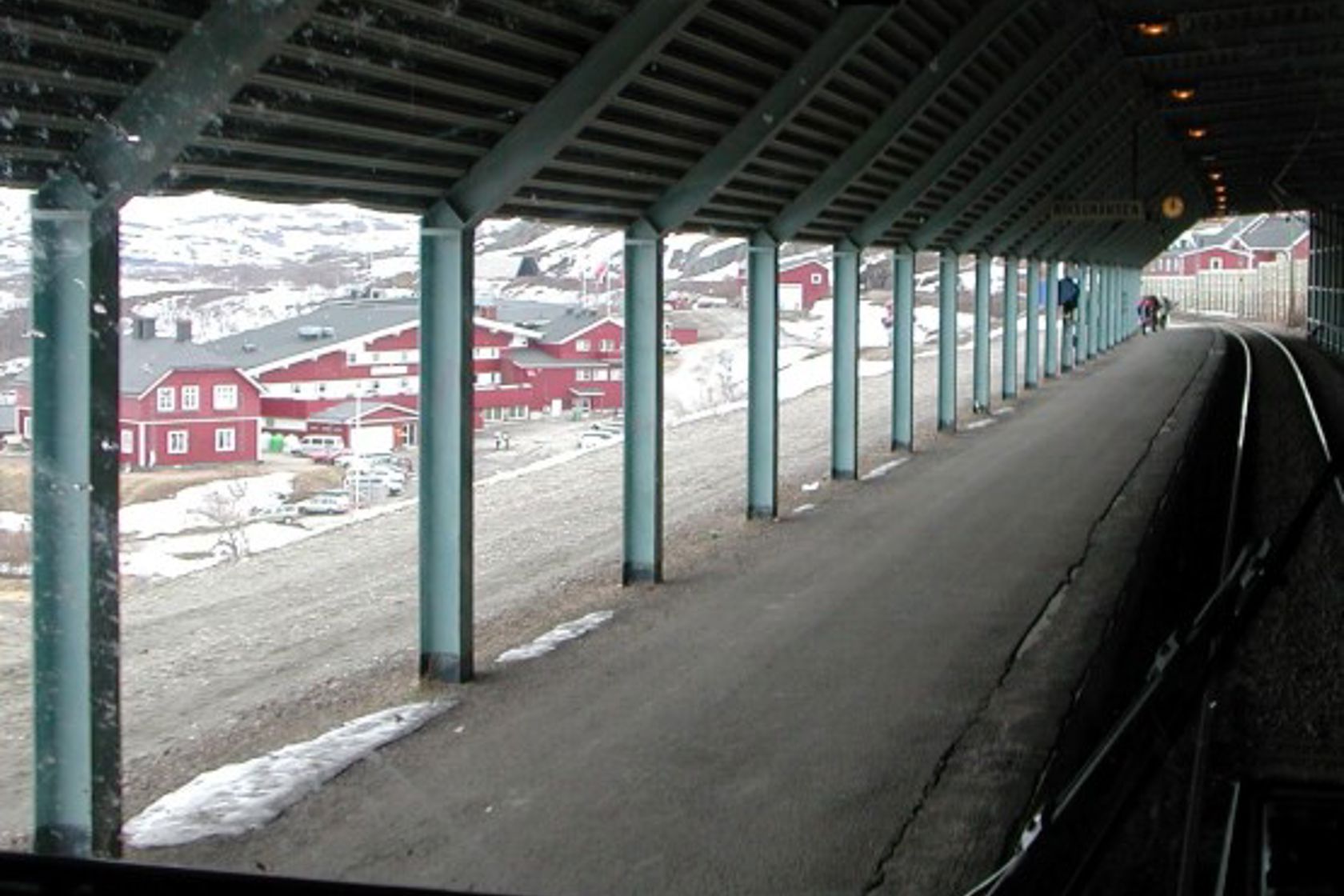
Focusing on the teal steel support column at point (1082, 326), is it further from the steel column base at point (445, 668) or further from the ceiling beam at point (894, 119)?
the steel column base at point (445, 668)

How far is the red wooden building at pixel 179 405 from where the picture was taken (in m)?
6.64

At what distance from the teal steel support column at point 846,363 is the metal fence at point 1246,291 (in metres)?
63.0

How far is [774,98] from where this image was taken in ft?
38.1

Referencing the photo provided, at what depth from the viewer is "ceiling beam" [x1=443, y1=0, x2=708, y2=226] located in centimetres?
886

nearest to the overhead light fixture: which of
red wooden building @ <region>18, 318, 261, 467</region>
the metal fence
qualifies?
red wooden building @ <region>18, 318, 261, 467</region>

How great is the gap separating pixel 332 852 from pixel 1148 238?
5267 centimetres

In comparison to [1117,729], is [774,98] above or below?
above

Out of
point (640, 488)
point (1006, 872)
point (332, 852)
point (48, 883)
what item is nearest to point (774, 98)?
point (640, 488)

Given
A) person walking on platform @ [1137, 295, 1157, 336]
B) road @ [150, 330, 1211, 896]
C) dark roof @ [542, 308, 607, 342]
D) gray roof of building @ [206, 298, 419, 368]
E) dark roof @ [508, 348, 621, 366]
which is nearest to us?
road @ [150, 330, 1211, 896]

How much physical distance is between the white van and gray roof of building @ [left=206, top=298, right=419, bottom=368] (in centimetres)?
44

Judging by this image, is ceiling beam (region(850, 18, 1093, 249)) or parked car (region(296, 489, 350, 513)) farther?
ceiling beam (region(850, 18, 1093, 249))

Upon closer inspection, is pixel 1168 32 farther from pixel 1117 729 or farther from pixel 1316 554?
pixel 1117 729

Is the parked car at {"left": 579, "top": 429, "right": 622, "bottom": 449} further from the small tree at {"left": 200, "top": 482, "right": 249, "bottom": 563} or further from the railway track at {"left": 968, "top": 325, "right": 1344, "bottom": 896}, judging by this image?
the small tree at {"left": 200, "top": 482, "right": 249, "bottom": 563}

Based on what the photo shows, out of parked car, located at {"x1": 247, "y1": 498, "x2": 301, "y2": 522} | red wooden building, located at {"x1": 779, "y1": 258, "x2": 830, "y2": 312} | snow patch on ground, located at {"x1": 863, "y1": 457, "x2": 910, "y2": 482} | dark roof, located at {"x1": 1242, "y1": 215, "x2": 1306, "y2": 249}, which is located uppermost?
dark roof, located at {"x1": 1242, "y1": 215, "x2": 1306, "y2": 249}
